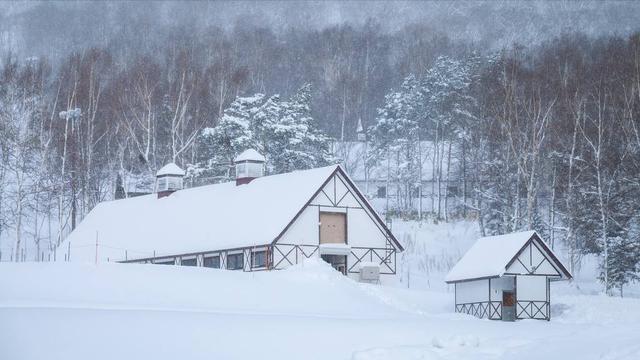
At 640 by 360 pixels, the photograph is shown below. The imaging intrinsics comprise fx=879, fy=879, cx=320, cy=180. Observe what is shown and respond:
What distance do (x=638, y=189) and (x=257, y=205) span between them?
20.7 meters

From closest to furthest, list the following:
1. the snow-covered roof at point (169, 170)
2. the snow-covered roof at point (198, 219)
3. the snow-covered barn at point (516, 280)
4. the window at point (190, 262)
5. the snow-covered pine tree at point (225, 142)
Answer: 1. the snow-covered barn at point (516, 280)
2. the snow-covered roof at point (198, 219)
3. the window at point (190, 262)
4. the snow-covered roof at point (169, 170)
5. the snow-covered pine tree at point (225, 142)

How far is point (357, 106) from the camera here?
79250 millimetres

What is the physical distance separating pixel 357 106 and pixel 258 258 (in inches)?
1522

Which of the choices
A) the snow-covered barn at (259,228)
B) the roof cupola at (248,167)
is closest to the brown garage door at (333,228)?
the snow-covered barn at (259,228)

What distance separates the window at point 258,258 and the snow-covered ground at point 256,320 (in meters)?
3.48

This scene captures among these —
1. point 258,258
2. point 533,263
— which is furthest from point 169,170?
point 533,263

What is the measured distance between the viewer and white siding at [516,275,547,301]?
129ft

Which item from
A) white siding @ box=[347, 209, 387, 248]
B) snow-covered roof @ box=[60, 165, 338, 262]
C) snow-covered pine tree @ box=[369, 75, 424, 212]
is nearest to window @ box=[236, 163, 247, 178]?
snow-covered roof @ box=[60, 165, 338, 262]

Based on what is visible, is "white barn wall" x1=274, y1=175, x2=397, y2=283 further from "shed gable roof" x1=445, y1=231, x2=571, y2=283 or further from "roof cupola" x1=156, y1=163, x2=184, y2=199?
"roof cupola" x1=156, y1=163, x2=184, y2=199

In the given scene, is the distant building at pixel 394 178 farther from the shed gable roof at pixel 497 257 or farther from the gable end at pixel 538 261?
the gable end at pixel 538 261

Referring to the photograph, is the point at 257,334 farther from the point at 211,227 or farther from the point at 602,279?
the point at 602,279

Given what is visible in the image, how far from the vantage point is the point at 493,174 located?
58.7 m

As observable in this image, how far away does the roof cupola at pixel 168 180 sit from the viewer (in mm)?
52406

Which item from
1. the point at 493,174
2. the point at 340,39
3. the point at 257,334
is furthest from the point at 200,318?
the point at 340,39
